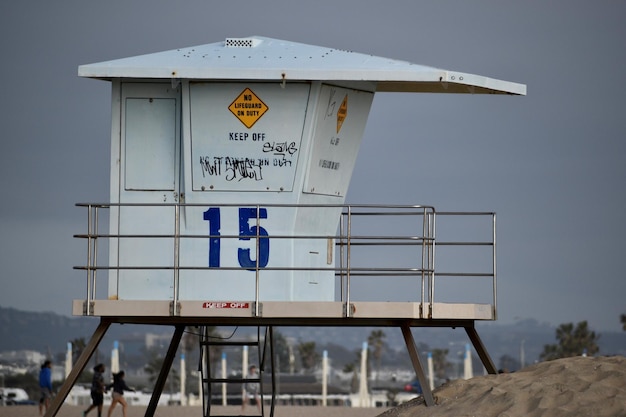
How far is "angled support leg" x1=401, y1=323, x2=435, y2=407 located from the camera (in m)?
17.5

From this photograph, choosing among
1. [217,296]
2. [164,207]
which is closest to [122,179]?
A: [164,207]

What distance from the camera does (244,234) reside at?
18328mm

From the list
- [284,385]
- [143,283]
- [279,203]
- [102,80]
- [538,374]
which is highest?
[102,80]

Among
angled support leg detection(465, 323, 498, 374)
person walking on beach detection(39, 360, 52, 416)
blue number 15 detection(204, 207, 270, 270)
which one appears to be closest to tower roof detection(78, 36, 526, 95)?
blue number 15 detection(204, 207, 270, 270)

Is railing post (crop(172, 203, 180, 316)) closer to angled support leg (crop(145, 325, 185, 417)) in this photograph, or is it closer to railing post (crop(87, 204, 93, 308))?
railing post (crop(87, 204, 93, 308))

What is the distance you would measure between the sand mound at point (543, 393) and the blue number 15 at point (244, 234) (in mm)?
2957

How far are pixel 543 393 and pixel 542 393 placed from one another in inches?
0.7

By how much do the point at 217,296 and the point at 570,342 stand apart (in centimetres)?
10430

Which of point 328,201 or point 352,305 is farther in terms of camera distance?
point 328,201

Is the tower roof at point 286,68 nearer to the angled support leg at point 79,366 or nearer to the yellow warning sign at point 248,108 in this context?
the yellow warning sign at point 248,108

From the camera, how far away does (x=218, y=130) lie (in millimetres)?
18453

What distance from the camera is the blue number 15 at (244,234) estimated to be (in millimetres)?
18234

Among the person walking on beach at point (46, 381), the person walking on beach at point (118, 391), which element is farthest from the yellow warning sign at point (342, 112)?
the person walking on beach at point (46, 381)

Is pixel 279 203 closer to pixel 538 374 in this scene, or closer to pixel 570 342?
pixel 538 374
